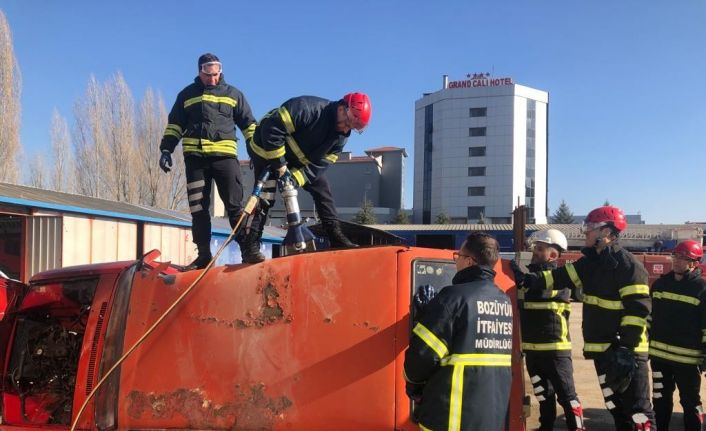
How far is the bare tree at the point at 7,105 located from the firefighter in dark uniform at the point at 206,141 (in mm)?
21786

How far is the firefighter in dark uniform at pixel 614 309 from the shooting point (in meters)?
3.95

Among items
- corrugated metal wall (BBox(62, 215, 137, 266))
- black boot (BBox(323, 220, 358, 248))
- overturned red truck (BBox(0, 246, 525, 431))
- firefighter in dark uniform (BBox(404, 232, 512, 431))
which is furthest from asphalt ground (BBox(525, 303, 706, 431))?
corrugated metal wall (BBox(62, 215, 137, 266))

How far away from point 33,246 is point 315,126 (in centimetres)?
787

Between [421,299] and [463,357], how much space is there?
1.02 ft

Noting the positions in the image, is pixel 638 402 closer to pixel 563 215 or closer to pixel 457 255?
pixel 457 255

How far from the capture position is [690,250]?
5.09 metres

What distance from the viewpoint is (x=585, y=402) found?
6.48 m

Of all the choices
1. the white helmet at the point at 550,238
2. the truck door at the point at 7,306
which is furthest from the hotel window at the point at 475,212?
the truck door at the point at 7,306

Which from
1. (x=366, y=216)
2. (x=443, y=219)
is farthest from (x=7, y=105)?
(x=443, y=219)

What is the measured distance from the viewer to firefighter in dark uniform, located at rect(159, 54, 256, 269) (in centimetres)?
404

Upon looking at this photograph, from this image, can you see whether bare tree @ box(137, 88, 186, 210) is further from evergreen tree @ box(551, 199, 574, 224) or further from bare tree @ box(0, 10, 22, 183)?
evergreen tree @ box(551, 199, 574, 224)

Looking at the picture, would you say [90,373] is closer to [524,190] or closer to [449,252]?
[449,252]

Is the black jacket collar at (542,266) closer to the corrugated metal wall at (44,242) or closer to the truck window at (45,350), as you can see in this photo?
the truck window at (45,350)

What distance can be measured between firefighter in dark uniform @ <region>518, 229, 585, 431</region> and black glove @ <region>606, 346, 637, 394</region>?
71cm
